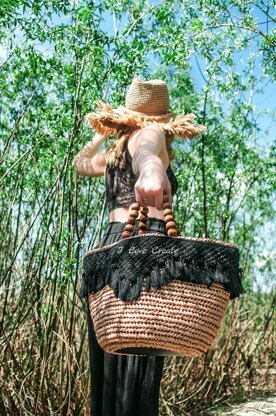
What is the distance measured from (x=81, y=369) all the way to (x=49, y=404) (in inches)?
9.7

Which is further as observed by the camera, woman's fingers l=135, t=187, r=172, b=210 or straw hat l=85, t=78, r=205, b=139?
straw hat l=85, t=78, r=205, b=139

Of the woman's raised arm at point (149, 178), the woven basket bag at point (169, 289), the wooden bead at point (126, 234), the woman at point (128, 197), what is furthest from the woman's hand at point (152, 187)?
Result: the woman at point (128, 197)

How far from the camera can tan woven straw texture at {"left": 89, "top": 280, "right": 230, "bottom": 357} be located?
1727mm

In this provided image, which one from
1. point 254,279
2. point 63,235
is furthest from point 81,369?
point 254,279

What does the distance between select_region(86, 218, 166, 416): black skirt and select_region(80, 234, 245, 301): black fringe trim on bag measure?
359mm

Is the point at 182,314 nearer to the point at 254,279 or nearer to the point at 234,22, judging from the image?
the point at 234,22

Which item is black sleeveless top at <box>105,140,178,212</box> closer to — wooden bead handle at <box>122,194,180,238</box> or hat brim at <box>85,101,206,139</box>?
hat brim at <box>85,101,206,139</box>

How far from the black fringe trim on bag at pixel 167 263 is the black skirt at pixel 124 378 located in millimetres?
359

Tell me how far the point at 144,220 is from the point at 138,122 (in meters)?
0.40

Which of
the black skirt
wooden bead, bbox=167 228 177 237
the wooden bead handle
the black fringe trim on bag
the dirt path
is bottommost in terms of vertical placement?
the dirt path

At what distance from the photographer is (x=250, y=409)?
15.5ft

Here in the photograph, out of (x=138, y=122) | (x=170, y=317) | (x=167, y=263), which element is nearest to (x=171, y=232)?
(x=167, y=263)

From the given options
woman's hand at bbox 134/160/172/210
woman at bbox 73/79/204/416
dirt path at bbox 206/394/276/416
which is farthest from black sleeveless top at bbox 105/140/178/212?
A: dirt path at bbox 206/394/276/416

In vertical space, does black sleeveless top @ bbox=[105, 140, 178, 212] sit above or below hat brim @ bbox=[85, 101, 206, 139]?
below
